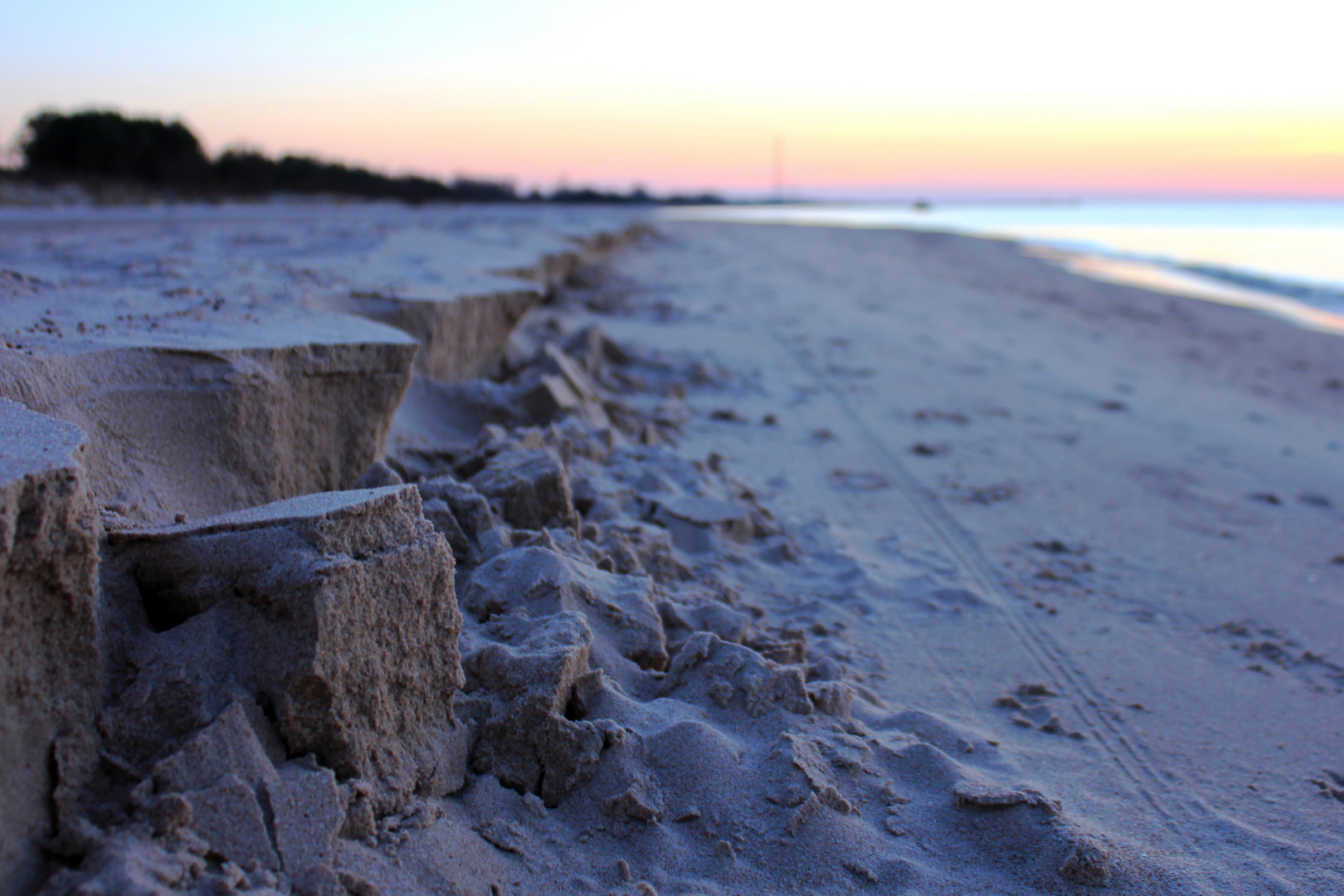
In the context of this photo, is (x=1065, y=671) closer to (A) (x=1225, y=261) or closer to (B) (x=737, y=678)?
(B) (x=737, y=678)

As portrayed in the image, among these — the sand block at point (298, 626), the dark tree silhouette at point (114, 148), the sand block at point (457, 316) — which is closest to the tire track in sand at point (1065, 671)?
the sand block at point (298, 626)

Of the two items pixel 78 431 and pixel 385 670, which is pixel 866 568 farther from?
pixel 78 431

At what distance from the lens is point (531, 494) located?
250 centimetres

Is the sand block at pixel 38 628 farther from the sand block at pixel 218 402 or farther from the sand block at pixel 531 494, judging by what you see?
the sand block at pixel 531 494

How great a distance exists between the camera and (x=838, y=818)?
1.69 m

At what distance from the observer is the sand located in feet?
4.58

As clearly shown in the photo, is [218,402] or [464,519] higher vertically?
[218,402]

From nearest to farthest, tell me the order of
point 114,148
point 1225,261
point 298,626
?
point 298,626 < point 1225,261 < point 114,148

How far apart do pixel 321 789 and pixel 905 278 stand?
12444 mm

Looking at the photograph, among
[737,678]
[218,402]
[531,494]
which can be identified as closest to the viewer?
[737,678]

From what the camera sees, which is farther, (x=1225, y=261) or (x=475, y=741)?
(x=1225, y=261)

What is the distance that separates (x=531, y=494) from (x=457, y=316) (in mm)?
1604

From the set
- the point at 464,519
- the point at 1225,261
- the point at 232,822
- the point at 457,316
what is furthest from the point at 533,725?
the point at 1225,261

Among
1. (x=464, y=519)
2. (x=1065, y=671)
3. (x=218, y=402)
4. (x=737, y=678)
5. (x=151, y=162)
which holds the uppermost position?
(x=151, y=162)
